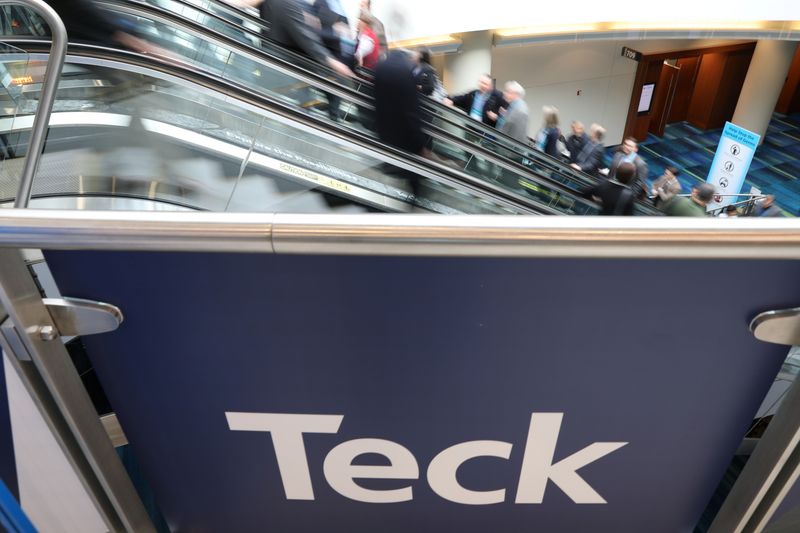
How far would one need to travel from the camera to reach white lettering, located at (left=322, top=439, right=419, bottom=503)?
109cm

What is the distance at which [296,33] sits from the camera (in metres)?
5.28

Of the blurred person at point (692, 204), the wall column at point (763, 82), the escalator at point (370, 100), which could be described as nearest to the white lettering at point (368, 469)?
the escalator at point (370, 100)

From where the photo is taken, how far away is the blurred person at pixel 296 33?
513 centimetres

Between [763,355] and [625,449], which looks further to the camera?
[625,449]

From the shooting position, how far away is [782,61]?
498 inches

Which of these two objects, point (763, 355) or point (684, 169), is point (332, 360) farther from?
point (684, 169)

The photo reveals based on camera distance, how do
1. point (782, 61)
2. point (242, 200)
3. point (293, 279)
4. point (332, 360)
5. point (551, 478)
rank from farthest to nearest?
point (782, 61) → point (242, 200) → point (551, 478) → point (332, 360) → point (293, 279)

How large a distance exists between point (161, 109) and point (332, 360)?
345 cm

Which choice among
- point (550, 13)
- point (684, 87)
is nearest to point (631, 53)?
point (684, 87)

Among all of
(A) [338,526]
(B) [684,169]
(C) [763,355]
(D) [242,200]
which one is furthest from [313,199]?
(B) [684,169]

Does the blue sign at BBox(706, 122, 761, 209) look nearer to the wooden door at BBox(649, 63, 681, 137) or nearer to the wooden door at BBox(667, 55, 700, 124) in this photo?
the wooden door at BBox(649, 63, 681, 137)

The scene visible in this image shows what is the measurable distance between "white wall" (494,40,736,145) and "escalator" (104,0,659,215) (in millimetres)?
6656

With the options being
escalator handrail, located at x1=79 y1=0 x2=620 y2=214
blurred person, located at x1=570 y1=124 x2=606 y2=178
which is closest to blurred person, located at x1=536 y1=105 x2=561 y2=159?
blurred person, located at x1=570 y1=124 x2=606 y2=178

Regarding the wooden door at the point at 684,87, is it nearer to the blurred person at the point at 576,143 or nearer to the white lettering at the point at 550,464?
the blurred person at the point at 576,143
